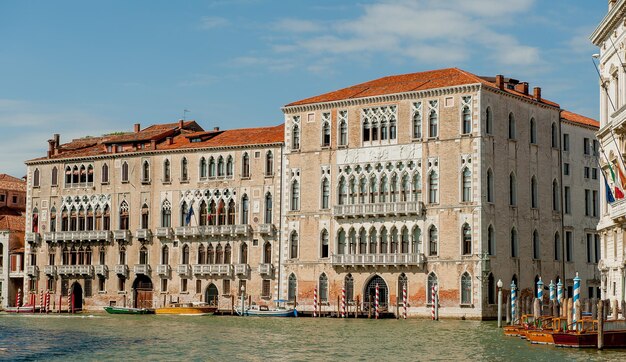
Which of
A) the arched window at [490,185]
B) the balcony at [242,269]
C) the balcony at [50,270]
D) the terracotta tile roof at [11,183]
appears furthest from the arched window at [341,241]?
the terracotta tile roof at [11,183]

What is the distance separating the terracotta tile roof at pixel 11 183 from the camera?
2886 inches

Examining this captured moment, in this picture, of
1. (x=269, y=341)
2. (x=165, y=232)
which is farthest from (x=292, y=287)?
(x=269, y=341)

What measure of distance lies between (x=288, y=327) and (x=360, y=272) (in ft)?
29.7

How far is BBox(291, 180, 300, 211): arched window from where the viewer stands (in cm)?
5409

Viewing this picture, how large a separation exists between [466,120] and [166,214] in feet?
53.9

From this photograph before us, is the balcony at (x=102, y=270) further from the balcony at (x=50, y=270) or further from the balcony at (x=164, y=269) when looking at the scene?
the balcony at (x=164, y=269)

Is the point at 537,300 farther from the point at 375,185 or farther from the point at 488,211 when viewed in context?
the point at 375,185

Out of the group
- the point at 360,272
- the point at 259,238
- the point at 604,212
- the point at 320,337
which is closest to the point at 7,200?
the point at 259,238

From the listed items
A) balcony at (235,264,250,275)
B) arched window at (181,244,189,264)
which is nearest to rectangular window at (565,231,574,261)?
balcony at (235,264,250,275)

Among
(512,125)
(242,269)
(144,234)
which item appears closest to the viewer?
(512,125)

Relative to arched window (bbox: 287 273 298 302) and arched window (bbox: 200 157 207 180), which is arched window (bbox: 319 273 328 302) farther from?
arched window (bbox: 200 157 207 180)

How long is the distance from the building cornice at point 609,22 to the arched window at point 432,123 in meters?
14.1

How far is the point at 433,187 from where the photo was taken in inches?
1976

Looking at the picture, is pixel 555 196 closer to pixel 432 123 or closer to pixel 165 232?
pixel 432 123
